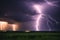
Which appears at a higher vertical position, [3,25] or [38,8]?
[38,8]

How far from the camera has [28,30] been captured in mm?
7430

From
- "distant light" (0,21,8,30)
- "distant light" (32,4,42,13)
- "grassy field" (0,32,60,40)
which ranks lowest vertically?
"grassy field" (0,32,60,40)

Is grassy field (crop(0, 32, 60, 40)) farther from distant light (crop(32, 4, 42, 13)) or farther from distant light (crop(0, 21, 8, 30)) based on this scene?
distant light (crop(32, 4, 42, 13))

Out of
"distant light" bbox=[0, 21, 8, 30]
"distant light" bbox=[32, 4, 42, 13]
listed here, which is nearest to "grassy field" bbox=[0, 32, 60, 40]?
"distant light" bbox=[0, 21, 8, 30]

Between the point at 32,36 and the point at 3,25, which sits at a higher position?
the point at 3,25

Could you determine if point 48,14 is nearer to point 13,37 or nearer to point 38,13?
point 38,13

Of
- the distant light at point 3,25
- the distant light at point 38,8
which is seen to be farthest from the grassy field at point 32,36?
the distant light at point 38,8

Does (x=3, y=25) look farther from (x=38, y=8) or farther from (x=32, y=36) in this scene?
(x=38, y=8)

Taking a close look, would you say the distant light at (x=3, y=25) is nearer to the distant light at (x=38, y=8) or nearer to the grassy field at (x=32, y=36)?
the grassy field at (x=32, y=36)

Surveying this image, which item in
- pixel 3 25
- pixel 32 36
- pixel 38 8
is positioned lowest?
pixel 32 36

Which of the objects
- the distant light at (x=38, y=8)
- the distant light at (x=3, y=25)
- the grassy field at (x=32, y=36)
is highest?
the distant light at (x=38, y=8)

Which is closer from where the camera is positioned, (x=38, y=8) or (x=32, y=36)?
(x=32, y=36)

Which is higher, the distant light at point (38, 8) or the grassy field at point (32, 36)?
the distant light at point (38, 8)

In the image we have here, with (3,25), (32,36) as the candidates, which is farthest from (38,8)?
(3,25)
